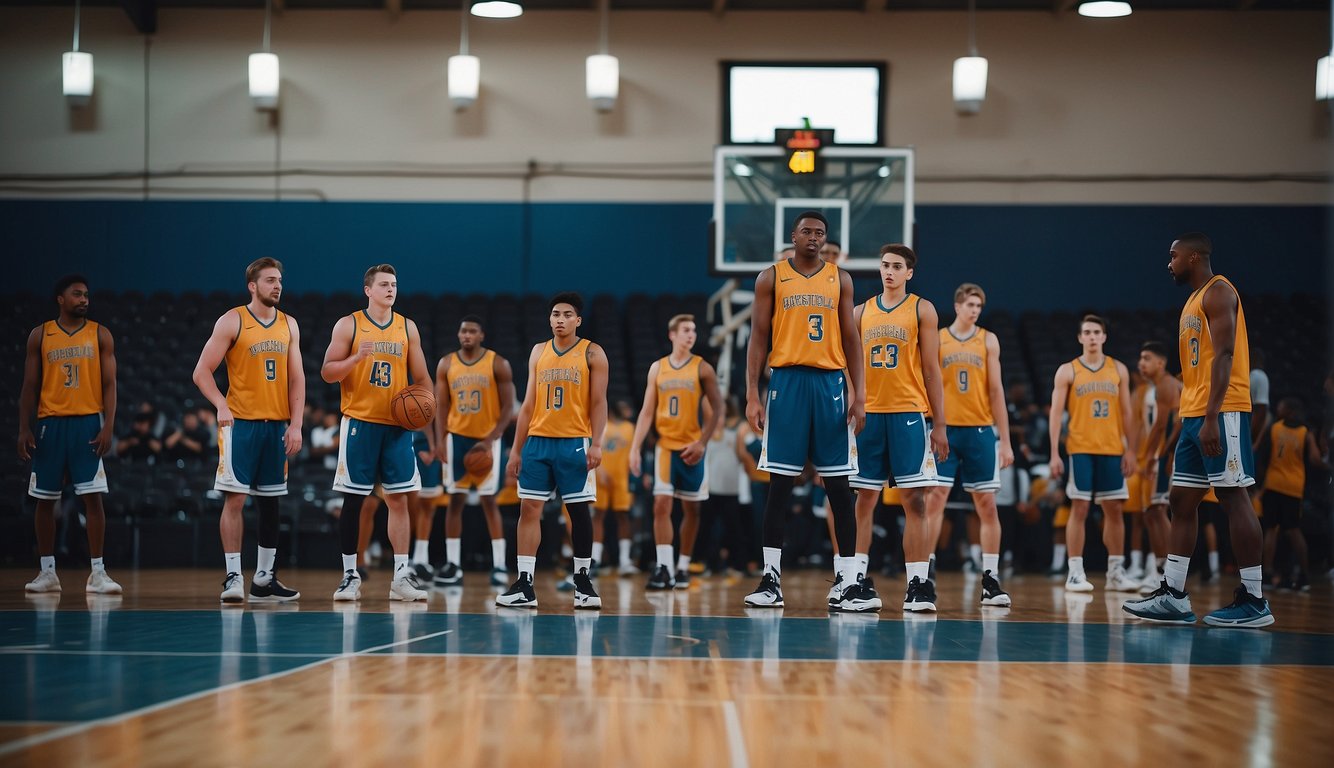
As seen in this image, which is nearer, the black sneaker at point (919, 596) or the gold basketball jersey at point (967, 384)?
the black sneaker at point (919, 596)

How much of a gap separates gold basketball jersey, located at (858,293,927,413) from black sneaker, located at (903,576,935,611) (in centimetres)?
98

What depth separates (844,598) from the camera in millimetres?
6621

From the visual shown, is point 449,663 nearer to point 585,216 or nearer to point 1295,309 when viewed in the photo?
point 585,216

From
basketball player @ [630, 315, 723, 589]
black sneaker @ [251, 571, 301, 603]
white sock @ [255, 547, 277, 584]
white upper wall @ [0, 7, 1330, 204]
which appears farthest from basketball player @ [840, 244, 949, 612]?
white upper wall @ [0, 7, 1330, 204]

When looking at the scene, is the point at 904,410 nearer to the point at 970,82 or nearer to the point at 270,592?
the point at 270,592

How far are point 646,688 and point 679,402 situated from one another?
18.0 feet

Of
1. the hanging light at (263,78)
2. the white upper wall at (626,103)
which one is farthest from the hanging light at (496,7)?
the hanging light at (263,78)

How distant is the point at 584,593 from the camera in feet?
22.0

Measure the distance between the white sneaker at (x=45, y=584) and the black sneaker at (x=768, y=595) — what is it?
4628 mm

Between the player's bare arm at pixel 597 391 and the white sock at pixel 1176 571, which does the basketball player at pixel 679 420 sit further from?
the white sock at pixel 1176 571

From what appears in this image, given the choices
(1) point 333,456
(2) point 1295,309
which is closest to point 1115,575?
(1) point 333,456

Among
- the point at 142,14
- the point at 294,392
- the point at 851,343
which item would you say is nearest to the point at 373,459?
the point at 294,392

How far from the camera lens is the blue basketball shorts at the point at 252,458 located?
7137 millimetres

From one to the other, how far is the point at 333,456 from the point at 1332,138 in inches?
541
